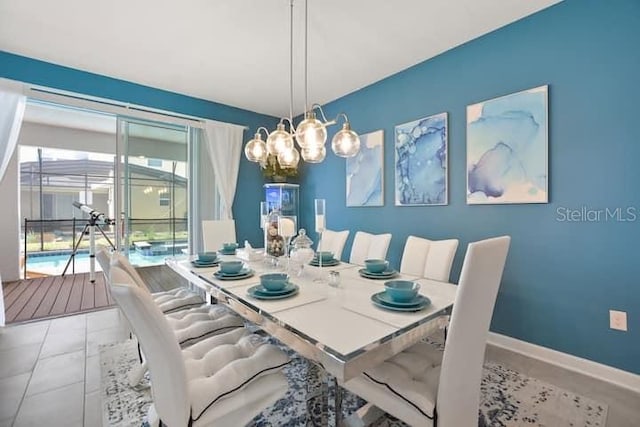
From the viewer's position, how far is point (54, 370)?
6.71ft

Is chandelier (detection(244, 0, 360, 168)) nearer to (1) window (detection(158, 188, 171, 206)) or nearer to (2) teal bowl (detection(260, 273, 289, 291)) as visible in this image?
(2) teal bowl (detection(260, 273, 289, 291))

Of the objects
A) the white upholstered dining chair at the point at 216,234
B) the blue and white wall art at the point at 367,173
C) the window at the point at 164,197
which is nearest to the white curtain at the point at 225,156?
the window at the point at 164,197

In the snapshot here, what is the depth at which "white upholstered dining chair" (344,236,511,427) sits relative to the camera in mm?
1023

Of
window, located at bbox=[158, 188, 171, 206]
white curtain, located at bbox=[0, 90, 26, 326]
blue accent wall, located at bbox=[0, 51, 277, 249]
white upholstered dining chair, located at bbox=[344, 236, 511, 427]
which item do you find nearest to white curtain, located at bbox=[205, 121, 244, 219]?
blue accent wall, located at bbox=[0, 51, 277, 249]

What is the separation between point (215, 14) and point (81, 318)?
10.5ft

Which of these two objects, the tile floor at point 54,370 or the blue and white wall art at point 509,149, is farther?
the blue and white wall art at point 509,149

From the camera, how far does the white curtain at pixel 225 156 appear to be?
13.1 ft

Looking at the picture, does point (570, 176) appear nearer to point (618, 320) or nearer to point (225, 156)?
point (618, 320)

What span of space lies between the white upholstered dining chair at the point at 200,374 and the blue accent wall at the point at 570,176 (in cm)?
207

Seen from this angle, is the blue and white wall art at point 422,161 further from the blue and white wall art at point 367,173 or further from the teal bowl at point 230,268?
the teal bowl at point 230,268

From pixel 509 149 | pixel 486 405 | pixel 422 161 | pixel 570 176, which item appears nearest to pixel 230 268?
pixel 486 405

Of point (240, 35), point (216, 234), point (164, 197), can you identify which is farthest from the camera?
point (164, 197)

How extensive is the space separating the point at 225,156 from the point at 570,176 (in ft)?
12.3

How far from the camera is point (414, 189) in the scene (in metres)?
3.04
